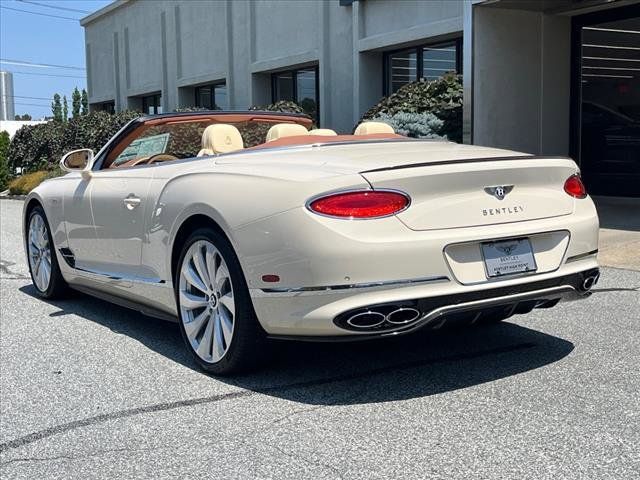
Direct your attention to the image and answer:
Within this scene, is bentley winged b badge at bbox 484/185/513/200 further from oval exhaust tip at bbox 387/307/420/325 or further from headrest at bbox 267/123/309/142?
headrest at bbox 267/123/309/142

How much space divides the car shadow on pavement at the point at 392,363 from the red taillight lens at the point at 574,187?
3.06ft

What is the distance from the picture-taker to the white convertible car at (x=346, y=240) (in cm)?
369

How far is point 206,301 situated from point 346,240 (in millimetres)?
1096

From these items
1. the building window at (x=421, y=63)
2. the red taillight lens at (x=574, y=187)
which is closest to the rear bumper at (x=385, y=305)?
the red taillight lens at (x=574, y=187)

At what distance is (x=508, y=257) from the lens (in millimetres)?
3926

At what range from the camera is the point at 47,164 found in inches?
1032

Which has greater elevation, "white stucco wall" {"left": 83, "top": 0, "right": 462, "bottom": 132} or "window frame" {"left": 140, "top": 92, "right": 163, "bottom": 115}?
"white stucco wall" {"left": 83, "top": 0, "right": 462, "bottom": 132}

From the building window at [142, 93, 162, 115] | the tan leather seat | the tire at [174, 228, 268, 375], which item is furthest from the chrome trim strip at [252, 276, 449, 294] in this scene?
the building window at [142, 93, 162, 115]

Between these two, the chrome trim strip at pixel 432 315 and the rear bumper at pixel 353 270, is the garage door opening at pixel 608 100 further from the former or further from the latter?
the rear bumper at pixel 353 270

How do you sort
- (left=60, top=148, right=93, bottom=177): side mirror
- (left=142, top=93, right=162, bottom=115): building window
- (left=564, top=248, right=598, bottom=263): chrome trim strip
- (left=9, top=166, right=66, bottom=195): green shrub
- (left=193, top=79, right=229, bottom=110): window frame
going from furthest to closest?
(left=142, top=93, right=162, bottom=115): building window
(left=9, top=166, right=66, bottom=195): green shrub
(left=193, top=79, right=229, bottom=110): window frame
(left=60, top=148, right=93, bottom=177): side mirror
(left=564, top=248, right=598, bottom=263): chrome trim strip

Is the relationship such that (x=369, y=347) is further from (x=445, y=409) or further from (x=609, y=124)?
(x=609, y=124)

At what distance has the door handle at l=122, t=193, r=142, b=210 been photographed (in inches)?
196

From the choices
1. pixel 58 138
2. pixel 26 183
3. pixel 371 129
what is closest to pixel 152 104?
pixel 58 138

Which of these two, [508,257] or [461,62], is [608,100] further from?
[508,257]
